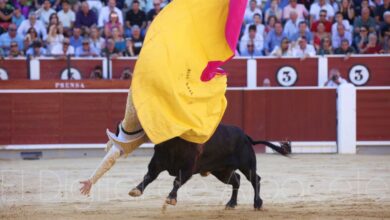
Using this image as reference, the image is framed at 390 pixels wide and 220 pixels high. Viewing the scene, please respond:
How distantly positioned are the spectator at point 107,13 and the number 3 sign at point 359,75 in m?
3.63

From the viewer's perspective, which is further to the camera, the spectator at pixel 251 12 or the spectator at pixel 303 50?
the spectator at pixel 251 12

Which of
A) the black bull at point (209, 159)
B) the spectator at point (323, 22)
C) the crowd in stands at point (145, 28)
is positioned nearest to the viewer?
the black bull at point (209, 159)

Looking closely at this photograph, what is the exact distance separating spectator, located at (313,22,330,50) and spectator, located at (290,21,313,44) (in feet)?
0.27

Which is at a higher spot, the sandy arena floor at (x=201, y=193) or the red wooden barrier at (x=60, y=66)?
the red wooden barrier at (x=60, y=66)

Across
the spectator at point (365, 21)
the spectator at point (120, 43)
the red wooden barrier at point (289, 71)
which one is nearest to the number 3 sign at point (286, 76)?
the red wooden barrier at point (289, 71)

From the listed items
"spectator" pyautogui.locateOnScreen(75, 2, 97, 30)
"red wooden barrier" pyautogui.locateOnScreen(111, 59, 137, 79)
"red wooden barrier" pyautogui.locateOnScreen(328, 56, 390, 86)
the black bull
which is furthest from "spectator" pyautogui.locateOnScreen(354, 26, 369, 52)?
the black bull

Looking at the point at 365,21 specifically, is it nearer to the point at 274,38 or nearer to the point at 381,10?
the point at 381,10

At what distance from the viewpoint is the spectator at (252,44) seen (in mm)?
12990

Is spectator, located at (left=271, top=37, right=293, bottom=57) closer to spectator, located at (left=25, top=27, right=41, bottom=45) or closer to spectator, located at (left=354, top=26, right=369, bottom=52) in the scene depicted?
spectator, located at (left=354, top=26, right=369, bottom=52)

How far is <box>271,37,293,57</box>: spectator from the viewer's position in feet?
43.5

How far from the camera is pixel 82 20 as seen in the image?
520 inches

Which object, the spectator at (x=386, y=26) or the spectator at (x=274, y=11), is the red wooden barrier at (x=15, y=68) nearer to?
the spectator at (x=274, y=11)

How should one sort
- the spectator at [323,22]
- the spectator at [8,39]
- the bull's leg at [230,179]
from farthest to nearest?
the spectator at [323,22]
the spectator at [8,39]
the bull's leg at [230,179]

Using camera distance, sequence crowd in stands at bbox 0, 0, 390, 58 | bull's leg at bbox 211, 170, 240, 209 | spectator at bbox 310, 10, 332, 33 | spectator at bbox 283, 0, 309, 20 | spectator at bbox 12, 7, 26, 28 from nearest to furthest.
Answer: bull's leg at bbox 211, 170, 240, 209 < crowd in stands at bbox 0, 0, 390, 58 < spectator at bbox 12, 7, 26, 28 < spectator at bbox 310, 10, 332, 33 < spectator at bbox 283, 0, 309, 20
